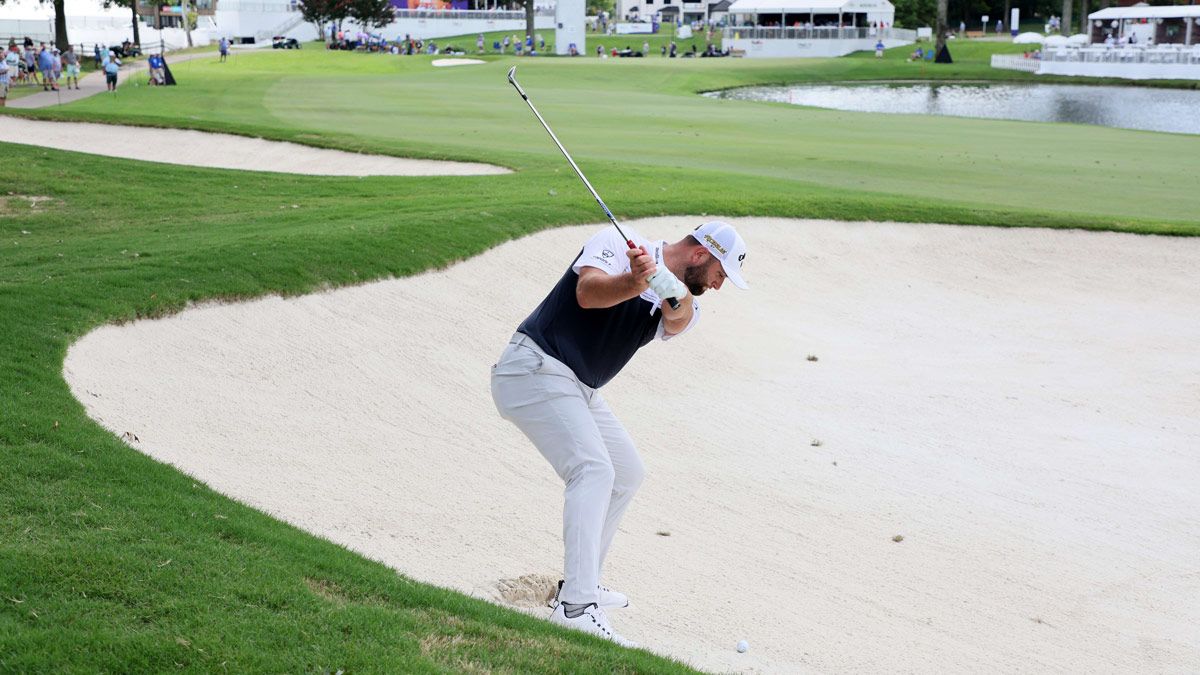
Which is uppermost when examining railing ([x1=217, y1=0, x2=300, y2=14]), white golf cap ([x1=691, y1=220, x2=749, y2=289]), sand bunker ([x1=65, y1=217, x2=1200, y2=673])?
railing ([x1=217, y1=0, x2=300, y2=14])

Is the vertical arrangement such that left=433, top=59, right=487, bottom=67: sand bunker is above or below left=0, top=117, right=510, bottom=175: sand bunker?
above

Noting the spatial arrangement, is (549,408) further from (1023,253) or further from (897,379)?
(1023,253)

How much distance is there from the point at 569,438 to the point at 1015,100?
6110 centimetres

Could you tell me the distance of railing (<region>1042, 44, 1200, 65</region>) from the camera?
228 feet

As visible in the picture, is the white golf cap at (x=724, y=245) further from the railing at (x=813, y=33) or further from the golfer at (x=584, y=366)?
the railing at (x=813, y=33)

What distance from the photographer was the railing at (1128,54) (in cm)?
6956

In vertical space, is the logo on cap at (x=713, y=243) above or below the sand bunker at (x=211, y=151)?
above

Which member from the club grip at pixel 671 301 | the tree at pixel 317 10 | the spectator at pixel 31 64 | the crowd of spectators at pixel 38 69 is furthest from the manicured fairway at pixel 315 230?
the tree at pixel 317 10

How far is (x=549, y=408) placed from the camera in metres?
5.84

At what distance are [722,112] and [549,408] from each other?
3307cm

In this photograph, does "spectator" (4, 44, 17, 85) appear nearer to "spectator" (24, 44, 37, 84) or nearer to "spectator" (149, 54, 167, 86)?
"spectator" (24, 44, 37, 84)

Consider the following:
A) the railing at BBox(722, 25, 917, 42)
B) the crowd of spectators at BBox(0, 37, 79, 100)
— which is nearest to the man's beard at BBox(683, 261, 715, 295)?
the crowd of spectators at BBox(0, 37, 79, 100)

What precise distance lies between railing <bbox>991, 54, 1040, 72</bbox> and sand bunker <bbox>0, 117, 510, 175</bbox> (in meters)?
61.3

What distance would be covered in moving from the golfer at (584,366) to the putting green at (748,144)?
12.6 metres
